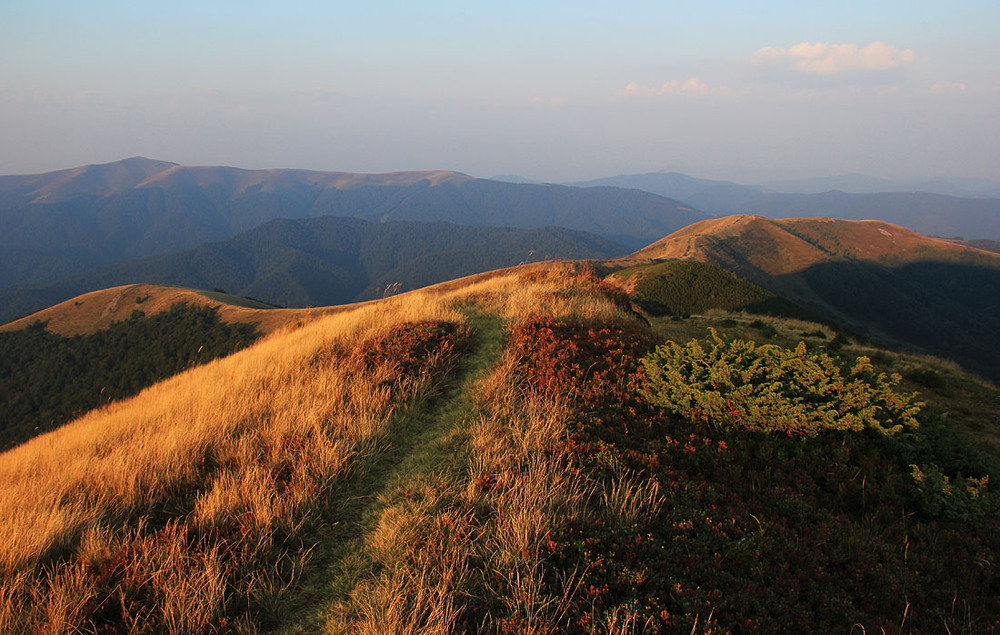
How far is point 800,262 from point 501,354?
131 metres

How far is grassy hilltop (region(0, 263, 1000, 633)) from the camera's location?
10.3 ft

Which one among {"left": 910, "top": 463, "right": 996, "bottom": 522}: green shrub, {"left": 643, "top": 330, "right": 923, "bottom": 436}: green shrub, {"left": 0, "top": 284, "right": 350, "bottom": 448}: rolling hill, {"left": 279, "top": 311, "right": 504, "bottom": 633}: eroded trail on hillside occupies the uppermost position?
{"left": 643, "top": 330, "right": 923, "bottom": 436}: green shrub

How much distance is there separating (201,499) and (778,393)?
21.9 feet

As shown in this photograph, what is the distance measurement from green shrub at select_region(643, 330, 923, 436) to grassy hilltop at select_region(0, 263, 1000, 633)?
0.10ft

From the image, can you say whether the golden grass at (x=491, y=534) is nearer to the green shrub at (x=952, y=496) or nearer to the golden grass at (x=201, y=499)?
the golden grass at (x=201, y=499)

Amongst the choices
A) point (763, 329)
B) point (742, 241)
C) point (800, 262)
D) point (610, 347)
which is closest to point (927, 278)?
point (800, 262)

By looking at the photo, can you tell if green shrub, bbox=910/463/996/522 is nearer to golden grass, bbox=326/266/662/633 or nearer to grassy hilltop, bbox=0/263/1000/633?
grassy hilltop, bbox=0/263/1000/633

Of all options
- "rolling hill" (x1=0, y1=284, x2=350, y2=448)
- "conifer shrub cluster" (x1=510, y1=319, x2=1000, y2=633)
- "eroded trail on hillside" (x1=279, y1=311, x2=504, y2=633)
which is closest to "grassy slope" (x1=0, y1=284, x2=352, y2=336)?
"rolling hill" (x1=0, y1=284, x2=350, y2=448)

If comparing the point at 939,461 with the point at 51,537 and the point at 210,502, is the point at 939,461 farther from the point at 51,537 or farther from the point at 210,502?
the point at 51,537

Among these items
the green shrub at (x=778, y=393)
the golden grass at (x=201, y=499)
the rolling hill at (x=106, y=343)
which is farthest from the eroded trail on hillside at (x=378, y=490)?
the rolling hill at (x=106, y=343)

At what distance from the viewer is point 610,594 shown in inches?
124

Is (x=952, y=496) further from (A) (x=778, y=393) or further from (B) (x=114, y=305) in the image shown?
(B) (x=114, y=305)

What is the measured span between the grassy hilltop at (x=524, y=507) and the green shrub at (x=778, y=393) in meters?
0.03

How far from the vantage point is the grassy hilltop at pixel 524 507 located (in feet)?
10.3
